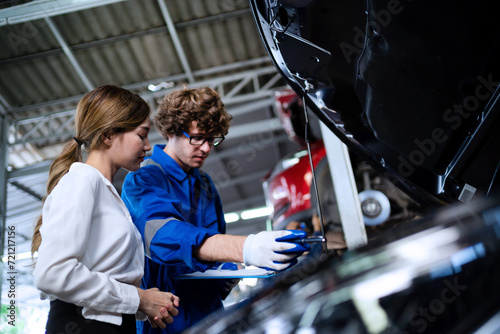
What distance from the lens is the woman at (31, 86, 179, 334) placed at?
1001 mm

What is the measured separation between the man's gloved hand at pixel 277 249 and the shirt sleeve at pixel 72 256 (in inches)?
14.5

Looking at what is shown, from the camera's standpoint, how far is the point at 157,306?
116 cm

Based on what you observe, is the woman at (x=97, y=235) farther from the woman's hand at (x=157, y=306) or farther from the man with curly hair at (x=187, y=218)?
the man with curly hair at (x=187, y=218)

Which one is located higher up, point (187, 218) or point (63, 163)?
point (63, 163)

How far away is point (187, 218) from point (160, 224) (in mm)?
266

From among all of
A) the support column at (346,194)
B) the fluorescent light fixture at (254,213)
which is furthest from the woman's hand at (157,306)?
the fluorescent light fixture at (254,213)

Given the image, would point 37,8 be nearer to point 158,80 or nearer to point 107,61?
point 107,61

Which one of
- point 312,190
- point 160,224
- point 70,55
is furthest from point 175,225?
point 70,55

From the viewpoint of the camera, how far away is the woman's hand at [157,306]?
1141 millimetres

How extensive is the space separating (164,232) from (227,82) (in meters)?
6.90

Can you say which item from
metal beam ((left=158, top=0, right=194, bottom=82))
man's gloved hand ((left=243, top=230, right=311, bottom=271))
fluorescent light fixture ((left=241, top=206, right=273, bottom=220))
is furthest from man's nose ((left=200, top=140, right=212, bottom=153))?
fluorescent light fixture ((left=241, top=206, right=273, bottom=220))

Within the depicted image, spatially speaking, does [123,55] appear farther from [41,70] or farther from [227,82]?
[227,82]

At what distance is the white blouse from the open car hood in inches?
29.4

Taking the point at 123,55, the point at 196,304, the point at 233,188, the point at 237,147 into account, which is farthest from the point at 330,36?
the point at 233,188
